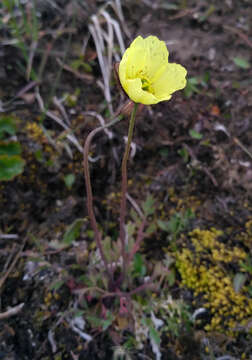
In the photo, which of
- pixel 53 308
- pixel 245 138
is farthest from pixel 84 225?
pixel 245 138

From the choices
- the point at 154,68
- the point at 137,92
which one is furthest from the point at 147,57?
the point at 137,92

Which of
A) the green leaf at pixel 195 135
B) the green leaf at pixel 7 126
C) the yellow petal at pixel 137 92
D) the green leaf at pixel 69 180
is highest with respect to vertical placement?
the yellow petal at pixel 137 92

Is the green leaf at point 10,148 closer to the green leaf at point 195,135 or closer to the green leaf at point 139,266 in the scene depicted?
the green leaf at point 139,266

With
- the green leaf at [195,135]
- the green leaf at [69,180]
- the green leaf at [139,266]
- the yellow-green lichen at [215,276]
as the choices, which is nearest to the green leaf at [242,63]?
the green leaf at [195,135]

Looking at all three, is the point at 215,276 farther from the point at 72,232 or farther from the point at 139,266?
the point at 72,232

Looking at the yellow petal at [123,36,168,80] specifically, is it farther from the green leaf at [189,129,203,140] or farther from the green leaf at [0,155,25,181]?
the green leaf at [0,155,25,181]

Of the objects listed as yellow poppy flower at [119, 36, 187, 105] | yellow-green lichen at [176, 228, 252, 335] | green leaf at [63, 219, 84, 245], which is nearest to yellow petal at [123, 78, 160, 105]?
yellow poppy flower at [119, 36, 187, 105]
